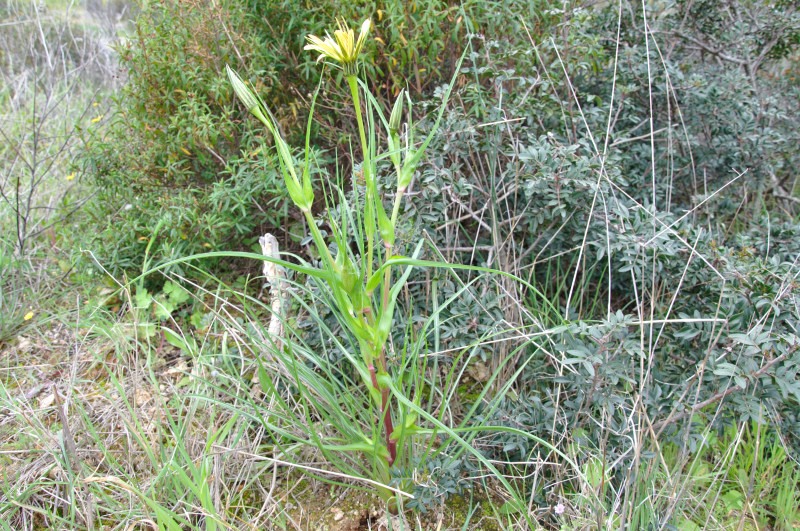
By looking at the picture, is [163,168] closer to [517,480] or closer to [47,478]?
[47,478]

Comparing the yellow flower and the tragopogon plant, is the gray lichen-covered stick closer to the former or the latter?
the tragopogon plant

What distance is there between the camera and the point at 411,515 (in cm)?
168

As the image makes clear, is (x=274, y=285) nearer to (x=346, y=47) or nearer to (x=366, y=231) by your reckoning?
(x=366, y=231)

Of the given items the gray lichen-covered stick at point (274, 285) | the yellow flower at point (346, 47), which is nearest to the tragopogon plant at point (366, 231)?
the yellow flower at point (346, 47)

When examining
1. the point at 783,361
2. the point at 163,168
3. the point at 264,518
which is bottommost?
the point at 264,518

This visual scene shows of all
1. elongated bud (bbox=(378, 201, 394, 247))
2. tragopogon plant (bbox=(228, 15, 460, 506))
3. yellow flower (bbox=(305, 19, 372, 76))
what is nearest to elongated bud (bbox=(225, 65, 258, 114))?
tragopogon plant (bbox=(228, 15, 460, 506))

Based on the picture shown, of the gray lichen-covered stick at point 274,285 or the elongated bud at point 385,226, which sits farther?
the gray lichen-covered stick at point 274,285

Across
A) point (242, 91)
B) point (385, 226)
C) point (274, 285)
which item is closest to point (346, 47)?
point (242, 91)

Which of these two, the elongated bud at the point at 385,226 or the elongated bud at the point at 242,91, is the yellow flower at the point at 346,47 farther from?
the elongated bud at the point at 385,226

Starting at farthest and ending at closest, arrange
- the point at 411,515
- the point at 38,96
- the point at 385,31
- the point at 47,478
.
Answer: the point at 38,96
the point at 385,31
the point at 47,478
the point at 411,515

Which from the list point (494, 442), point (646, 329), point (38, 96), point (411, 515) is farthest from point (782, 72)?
point (38, 96)

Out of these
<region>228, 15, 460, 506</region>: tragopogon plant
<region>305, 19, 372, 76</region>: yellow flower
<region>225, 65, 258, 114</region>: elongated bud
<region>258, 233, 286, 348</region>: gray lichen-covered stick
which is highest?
<region>305, 19, 372, 76</region>: yellow flower

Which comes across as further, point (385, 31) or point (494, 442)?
point (385, 31)

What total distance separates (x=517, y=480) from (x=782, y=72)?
9.94 feet
